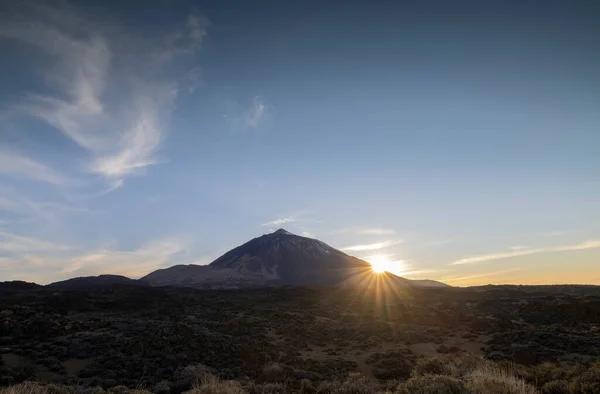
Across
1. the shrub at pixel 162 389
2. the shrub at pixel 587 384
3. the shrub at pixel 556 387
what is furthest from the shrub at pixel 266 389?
the shrub at pixel 587 384

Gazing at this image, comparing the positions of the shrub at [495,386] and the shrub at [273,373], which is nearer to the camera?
the shrub at [495,386]

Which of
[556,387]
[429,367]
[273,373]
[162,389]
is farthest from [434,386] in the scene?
[273,373]

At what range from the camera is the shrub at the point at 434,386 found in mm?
8656

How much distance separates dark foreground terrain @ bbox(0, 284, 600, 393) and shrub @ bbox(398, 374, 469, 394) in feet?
0.11

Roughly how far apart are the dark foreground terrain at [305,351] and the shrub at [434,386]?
0.11 feet

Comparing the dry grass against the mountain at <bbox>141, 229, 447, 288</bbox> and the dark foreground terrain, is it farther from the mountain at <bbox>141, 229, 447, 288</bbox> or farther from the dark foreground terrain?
the mountain at <bbox>141, 229, 447, 288</bbox>

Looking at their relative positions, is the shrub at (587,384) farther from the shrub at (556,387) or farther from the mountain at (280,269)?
the mountain at (280,269)

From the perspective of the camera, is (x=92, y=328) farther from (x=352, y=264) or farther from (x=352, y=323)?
(x=352, y=264)

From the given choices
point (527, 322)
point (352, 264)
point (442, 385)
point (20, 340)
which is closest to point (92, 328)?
point (20, 340)

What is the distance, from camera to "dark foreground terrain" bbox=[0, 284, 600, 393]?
1225 cm

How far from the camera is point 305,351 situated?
88.5 ft

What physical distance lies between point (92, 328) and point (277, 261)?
15692 centimetres

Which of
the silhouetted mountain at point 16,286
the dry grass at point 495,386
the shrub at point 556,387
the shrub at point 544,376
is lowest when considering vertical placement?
the shrub at point 544,376

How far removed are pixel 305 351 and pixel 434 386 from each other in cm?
1947
